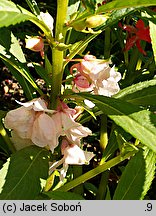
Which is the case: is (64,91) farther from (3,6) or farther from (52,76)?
(3,6)

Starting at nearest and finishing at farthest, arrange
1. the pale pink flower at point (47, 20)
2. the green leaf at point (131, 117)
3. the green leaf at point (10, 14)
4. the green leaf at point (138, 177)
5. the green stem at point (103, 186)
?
the green leaf at point (10, 14), the green leaf at point (131, 117), the pale pink flower at point (47, 20), the green leaf at point (138, 177), the green stem at point (103, 186)

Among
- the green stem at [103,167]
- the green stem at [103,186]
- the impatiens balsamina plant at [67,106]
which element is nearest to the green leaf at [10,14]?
the impatiens balsamina plant at [67,106]

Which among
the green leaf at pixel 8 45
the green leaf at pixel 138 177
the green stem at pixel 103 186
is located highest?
the green leaf at pixel 8 45

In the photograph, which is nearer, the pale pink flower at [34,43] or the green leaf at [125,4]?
the green leaf at [125,4]

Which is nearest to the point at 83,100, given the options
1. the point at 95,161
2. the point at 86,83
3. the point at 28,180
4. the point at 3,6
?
the point at 86,83

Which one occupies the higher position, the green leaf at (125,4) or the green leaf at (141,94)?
the green leaf at (125,4)

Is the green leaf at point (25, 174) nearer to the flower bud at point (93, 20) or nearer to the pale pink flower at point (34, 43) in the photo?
the pale pink flower at point (34, 43)
